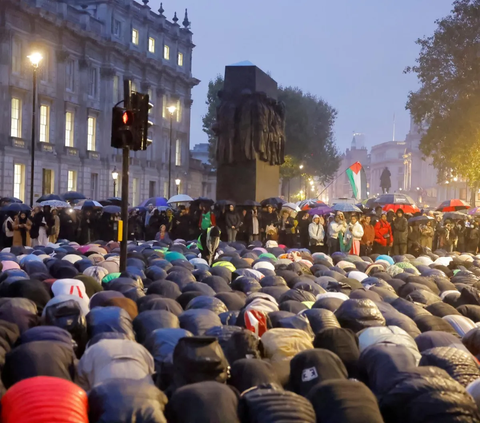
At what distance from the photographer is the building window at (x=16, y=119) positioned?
135 feet

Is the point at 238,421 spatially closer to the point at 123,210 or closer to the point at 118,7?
the point at 123,210

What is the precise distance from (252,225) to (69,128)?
2808 cm

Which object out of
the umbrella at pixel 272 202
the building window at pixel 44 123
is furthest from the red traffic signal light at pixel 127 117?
the building window at pixel 44 123

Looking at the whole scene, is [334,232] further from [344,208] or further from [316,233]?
[344,208]

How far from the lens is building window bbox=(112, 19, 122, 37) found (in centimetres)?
5188

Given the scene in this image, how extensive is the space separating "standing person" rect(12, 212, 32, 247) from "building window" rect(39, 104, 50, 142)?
24.6m

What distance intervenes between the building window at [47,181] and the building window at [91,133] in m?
4.52

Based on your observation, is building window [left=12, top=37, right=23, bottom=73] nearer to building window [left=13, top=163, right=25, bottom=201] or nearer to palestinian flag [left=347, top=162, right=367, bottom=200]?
building window [left=13, top=163, right=25, bottom=201]

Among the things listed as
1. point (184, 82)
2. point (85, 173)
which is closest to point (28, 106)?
point (85, 173)

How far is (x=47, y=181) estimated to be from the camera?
44.7m

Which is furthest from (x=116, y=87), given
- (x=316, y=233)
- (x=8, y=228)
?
(x=316, y=233)

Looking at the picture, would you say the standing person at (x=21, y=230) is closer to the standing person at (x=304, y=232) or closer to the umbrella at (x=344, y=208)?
the standing person at (x=304, y=232)

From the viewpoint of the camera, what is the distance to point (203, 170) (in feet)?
217

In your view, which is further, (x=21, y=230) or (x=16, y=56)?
(x=16, y=56)
